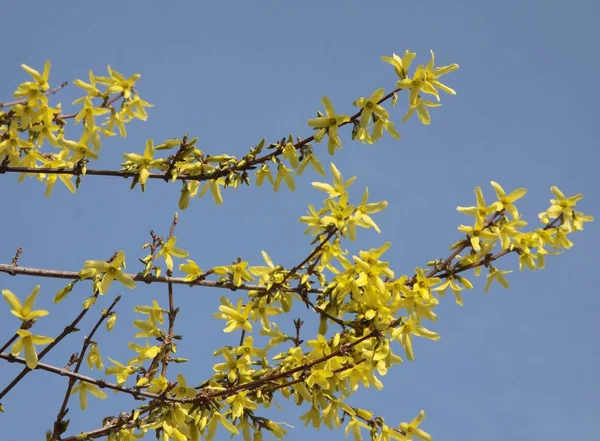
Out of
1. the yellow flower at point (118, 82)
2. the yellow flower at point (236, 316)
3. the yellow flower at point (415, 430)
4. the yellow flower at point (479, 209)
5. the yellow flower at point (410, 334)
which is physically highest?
the yellow flower at point (118, 82)

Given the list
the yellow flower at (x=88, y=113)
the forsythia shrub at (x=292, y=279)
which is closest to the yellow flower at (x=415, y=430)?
the forsythia shrub at (x=292, y=279)

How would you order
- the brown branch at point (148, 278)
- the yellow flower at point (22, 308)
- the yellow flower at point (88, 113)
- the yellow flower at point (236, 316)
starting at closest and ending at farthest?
the yellow flower at point (22, 308) < the brown branch at point (148, 278) < the yellow flower at point (236, 316) < the yellow flower at point (88, 113)

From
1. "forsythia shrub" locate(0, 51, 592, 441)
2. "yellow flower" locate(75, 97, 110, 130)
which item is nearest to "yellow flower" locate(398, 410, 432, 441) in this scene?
"forsythia shrub" locate(0, 51, 592, 441)

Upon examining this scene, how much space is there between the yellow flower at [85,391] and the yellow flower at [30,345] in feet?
1.54

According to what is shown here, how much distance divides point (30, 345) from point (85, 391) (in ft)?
1.87

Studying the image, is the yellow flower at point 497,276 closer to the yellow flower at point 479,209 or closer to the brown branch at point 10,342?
the yellow flower at point 479,209

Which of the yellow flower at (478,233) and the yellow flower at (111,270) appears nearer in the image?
the yellow flower at (111,270)

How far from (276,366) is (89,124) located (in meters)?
1.71

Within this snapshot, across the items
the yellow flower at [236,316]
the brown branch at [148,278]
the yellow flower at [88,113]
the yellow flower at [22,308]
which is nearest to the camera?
the yellow flower at [22,308]

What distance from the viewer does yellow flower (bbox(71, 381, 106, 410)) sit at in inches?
145

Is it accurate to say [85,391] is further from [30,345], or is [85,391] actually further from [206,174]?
[206,174]

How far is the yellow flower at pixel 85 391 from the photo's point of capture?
3.68m

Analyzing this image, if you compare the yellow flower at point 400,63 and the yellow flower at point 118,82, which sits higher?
the yellow flower at point 118,82

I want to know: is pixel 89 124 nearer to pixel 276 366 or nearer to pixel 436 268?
pixel 276 366
